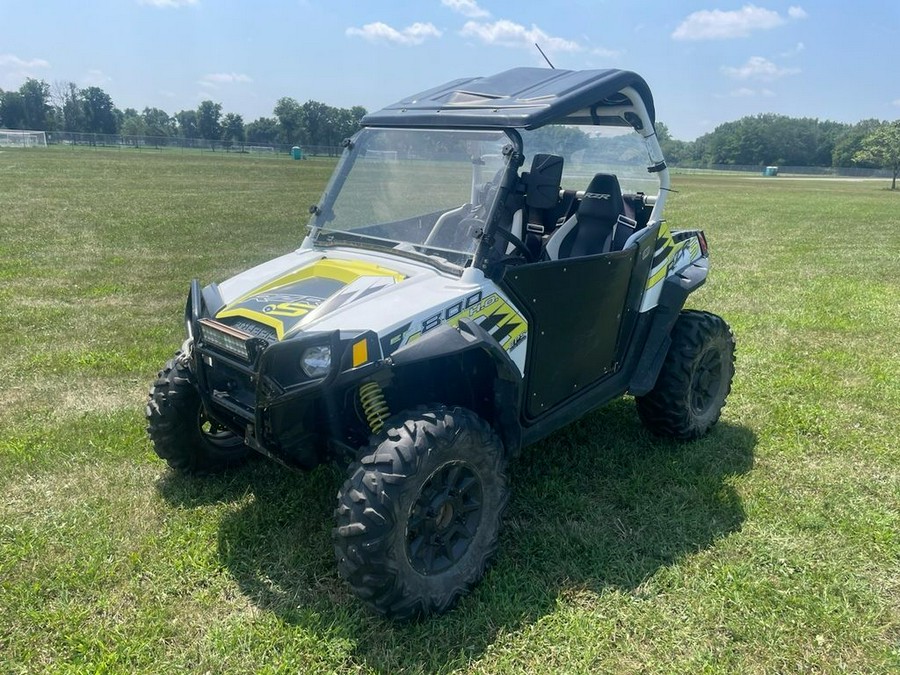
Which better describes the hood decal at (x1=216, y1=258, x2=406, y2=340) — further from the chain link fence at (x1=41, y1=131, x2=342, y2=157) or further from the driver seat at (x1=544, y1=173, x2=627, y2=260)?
the chain link fence at (x1=41, y1=131, x2=342, y2=157)

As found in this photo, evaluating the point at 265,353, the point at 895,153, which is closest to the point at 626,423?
the point at 265,353

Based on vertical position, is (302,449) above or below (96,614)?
above

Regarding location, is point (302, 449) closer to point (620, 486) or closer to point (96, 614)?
point (96, 614)

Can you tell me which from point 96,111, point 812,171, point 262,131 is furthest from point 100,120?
point 812,171

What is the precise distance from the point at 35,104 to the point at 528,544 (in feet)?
370

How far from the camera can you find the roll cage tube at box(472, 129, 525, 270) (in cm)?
323

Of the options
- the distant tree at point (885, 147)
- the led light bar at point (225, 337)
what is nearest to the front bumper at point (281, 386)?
the led light bar at point (225, 337)

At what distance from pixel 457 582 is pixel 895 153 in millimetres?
48799

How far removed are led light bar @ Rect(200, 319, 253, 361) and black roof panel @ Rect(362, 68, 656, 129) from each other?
1438 mm

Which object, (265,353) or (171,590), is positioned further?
(171,590)

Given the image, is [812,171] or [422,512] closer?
[422,512]

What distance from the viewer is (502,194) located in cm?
327

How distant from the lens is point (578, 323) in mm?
3734

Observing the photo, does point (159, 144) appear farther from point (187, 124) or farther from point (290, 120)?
point (187, 124)
